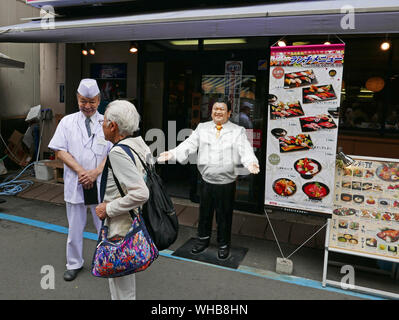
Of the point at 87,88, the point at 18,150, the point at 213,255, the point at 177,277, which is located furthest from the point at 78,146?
the point at 18,150

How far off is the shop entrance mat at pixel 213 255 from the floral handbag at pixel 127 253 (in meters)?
1.80

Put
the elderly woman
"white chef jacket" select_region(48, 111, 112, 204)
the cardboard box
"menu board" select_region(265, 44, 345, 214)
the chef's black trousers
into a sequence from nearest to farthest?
1. the elderly woman
2. "menu board" select_region(265, 44, 345, 214)
3. "white chef jacket" select_region(48, 111, 112, 204)
4. the chef's black trousers
5. the cardboard box

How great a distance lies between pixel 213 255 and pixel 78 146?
2.03 metres

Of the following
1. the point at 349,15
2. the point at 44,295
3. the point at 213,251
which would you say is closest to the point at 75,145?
the point at 44,295

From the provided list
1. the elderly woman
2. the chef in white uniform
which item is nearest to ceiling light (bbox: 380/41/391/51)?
the chef in white uniform

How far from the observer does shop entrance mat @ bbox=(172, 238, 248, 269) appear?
407 centimetres

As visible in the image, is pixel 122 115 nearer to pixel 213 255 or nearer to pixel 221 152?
pixel 221 152

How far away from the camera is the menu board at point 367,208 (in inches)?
136

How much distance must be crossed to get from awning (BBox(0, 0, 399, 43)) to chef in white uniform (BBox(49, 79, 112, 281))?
1.51m

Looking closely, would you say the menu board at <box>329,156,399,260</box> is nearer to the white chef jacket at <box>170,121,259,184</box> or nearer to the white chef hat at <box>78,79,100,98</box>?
the white chef jacket at <box>170,121,259,184</box>

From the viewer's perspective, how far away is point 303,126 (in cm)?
360

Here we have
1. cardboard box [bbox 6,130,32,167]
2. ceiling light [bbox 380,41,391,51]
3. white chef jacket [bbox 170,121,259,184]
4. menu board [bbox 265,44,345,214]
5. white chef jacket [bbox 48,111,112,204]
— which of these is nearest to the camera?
menu board [bbox 265,44,345,214]

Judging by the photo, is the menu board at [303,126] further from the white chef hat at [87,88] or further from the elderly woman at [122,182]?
the white chef hat at [87,88]

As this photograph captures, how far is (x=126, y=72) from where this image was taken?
766cm
